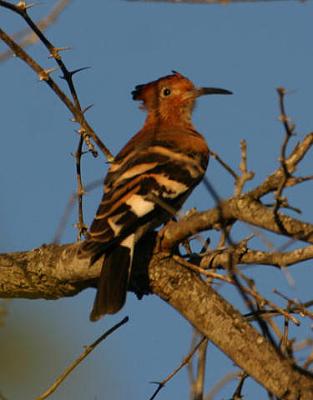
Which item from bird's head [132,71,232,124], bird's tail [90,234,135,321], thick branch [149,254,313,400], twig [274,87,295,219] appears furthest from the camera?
bird's head [132,71,232,124]

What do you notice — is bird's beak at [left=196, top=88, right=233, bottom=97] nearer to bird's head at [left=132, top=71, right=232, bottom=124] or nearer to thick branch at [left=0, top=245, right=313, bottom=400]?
bird's head at [left=132, top=71, right=232, bottom=124]

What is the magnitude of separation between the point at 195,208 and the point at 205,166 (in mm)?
1206

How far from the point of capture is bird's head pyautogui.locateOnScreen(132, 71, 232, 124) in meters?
6.52

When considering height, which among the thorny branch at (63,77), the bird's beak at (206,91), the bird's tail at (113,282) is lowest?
the bird's tail at (113,282)

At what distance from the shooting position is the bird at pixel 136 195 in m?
4.33

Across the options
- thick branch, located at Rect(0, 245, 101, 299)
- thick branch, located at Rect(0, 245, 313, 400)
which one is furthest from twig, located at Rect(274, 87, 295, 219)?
thick branch, located at Rect(0, 245, 101, 299)

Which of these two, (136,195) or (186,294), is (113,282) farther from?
(136,195)

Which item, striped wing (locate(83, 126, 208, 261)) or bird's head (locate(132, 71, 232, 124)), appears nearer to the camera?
striped wing (locate(83, 126, 208, 261))

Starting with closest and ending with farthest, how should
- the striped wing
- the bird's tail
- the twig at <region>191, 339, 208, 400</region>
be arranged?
the twig at <region>191, 339, 208, 400</region> → the bird's tail → the striped wing

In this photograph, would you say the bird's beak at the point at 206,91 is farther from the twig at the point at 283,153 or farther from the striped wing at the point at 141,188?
the twig at the point at 283,153

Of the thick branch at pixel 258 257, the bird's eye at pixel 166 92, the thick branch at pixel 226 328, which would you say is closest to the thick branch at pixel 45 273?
the thick branch at pixel 226 328

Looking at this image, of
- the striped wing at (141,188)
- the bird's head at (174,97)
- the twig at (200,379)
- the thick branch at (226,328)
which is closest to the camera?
the thick branch at (226,328)

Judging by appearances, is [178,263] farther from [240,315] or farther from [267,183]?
[267,183]

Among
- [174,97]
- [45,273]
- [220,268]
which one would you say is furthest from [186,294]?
[174,97]
